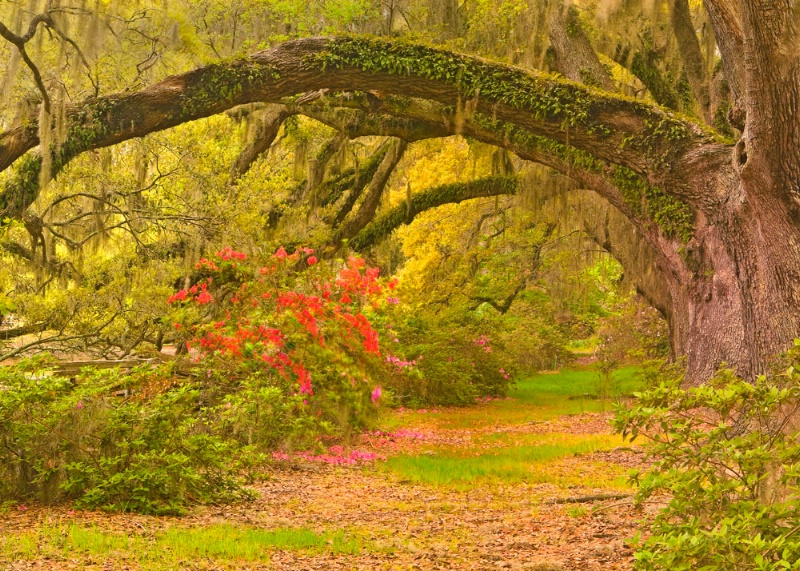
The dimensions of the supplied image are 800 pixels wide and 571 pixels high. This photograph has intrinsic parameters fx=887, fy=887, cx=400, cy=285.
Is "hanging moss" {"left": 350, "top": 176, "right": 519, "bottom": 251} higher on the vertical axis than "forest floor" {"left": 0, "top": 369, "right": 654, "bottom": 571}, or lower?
higher

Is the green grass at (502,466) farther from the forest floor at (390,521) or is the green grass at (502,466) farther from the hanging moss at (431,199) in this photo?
the hanging moss at (431,199)

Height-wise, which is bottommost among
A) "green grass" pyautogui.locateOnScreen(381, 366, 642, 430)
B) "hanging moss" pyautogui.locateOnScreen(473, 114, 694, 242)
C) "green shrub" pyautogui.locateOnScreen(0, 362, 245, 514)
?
"green grass" pyautogui.locateOnScreen(381, 366, 642, 430)

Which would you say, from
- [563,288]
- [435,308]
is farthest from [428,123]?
[563,288]

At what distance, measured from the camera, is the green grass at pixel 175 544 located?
17.7 feet

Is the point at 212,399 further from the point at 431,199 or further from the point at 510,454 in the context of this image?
the point at 431,199

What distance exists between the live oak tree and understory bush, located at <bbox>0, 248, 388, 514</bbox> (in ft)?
6.72

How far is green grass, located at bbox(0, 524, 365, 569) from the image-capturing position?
539 cm

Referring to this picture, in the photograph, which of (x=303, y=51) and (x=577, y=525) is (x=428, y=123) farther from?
(x=577, y=525)

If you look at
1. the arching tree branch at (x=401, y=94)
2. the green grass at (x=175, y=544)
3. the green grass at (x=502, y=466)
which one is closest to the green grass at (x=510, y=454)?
the green grass at (x=502, y=466)

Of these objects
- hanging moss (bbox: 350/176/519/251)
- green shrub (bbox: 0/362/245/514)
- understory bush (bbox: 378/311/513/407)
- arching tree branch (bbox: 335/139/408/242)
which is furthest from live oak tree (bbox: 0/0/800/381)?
understory bush (bbox: 378/311/513/407)

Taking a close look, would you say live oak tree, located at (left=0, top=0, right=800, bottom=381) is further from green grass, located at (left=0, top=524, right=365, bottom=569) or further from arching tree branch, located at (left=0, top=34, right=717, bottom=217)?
green grass, located at (left=0, top=524, right=365, bottom=569)

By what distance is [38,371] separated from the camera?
698 centimetres

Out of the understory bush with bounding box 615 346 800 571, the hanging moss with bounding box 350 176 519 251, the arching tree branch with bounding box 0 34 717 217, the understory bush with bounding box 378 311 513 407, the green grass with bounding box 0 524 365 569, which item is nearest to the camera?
the understory bush with bounding box 615 346 800 571

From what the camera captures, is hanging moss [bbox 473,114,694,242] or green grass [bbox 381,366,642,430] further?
green grass [bbox 381,366,642,430]
